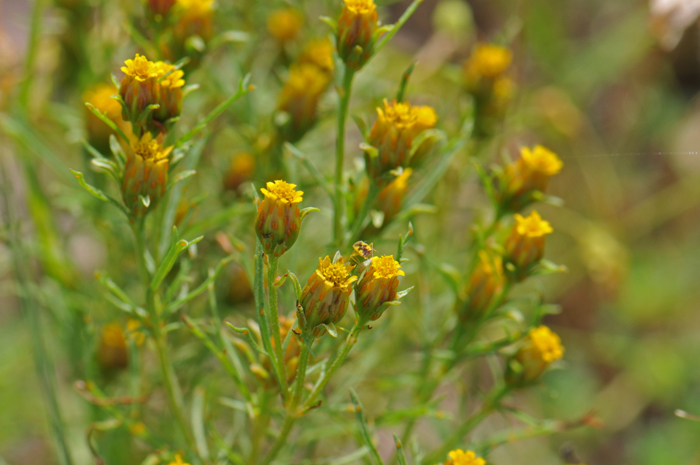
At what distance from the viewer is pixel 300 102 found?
45.2 inches

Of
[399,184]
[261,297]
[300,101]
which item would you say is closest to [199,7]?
[300,101]

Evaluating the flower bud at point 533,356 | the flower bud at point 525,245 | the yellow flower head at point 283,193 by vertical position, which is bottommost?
the flower bud at point 533,356

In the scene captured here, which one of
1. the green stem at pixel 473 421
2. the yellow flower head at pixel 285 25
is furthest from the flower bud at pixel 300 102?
the green stem at pixel 473 421

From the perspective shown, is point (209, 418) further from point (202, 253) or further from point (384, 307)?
point (202, 253)

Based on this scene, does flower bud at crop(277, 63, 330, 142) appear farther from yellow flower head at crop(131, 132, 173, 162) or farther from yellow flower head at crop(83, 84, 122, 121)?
yellow flower head at crop(131, 132, 173, 162)

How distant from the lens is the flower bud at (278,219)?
698mm

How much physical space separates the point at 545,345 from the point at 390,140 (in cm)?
42

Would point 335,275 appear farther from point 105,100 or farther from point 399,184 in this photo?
point 105,100

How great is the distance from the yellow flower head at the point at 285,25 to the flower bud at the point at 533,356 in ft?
2.72

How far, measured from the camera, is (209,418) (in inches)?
37.5

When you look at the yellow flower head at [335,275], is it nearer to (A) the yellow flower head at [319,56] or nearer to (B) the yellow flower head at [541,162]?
(B) the yellow flower head at [541,162]

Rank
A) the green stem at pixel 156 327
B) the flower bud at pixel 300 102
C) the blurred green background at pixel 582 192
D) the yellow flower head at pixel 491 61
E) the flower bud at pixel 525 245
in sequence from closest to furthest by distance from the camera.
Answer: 1. the green stem at pixel 156 327
2. the flower bud at pixel 525 245
3. the flower bud at pixel 300 102
4. the yellow flower head at pixel 491 61
5. the blurred green background at pixel 582 192

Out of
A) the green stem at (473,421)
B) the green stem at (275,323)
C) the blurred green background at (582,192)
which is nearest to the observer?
the green stem at (275,323)

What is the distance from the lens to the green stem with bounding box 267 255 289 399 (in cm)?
69
